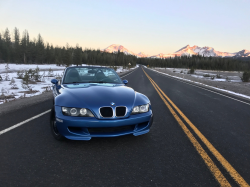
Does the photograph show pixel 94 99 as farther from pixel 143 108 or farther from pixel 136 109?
pixel 143 108

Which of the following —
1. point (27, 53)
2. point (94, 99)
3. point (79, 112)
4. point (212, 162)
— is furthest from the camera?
point (27, 53)

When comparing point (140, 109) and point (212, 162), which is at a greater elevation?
point (140, 109)

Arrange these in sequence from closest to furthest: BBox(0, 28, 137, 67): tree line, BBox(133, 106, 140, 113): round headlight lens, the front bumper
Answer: the front bumper → BBox(133, 106, 140, 113): round headlight lens → BBox(0, 28, 137, 67): tree line

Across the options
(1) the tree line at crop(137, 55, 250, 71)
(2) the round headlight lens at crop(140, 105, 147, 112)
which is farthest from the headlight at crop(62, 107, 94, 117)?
(1) the tree line at crop(137, 55, 250, 71)

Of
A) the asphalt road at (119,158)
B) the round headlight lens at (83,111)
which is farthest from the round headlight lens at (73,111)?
the asphalt road at (119,158)

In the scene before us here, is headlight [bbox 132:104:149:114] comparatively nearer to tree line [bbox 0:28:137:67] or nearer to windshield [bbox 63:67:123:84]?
windshield [bbox 63:67:123:84]

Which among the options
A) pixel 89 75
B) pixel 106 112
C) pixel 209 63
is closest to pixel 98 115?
pixel 106 112

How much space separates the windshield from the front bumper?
166cm

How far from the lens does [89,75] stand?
5016mm

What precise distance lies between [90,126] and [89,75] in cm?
236

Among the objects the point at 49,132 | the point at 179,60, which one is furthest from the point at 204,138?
the point at 179,60

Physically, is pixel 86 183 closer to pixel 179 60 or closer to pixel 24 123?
pixel 24 123

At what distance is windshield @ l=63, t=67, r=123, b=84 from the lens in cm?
476

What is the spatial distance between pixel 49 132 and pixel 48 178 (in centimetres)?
175
